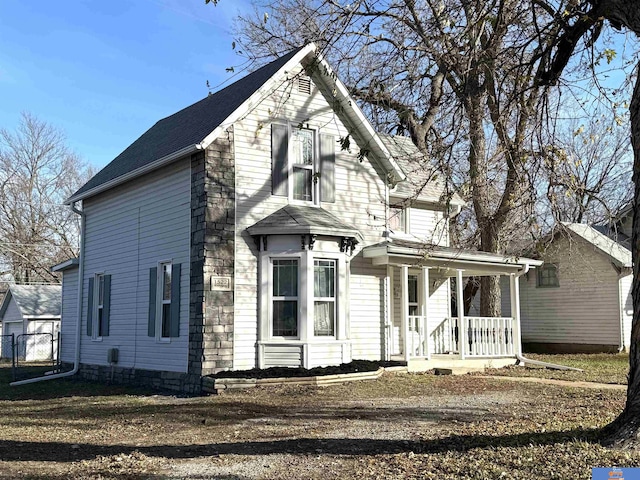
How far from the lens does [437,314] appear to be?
752 inches

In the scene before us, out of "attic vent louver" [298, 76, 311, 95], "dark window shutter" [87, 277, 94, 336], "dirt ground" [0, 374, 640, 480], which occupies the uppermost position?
"attic vent louver" [298, 76, 311, 95]

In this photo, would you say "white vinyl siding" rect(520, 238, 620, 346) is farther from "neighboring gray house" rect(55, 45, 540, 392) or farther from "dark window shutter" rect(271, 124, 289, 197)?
"dark window shutter" rect(271, 124, 289, 197)

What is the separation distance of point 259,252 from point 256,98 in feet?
11.2

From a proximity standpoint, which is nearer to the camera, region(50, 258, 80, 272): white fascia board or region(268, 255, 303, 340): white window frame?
region(268, 255, 303, 340): white window frame

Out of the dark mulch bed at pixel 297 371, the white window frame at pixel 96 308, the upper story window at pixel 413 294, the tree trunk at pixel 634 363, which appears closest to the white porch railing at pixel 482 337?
the upper story window at pixel 413 294

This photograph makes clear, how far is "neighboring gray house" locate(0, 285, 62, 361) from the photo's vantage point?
3100 cm

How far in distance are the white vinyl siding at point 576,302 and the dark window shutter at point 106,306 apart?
51.7 feet

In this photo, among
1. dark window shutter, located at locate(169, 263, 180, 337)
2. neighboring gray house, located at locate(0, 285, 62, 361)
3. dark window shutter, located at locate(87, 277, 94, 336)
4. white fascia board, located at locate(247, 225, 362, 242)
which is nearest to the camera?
white fascia board, located at locate(247, 225, 362, 242)

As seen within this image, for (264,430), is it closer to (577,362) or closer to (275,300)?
(275,300)

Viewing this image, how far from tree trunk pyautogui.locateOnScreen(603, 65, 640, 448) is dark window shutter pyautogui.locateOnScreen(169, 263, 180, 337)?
955cm

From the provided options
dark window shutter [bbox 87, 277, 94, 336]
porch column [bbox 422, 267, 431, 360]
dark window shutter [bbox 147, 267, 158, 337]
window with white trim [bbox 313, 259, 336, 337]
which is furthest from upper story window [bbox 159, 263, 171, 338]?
porch column [bbox 422, 267, 431, 360]

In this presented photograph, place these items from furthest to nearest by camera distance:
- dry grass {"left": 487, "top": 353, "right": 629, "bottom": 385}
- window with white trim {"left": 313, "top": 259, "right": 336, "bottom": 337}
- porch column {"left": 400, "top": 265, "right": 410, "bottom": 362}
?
1. porch column {"left": 400, "top": 265, "right": 410, "bottom": 362}
2. dry grass {"left": 487, "top": 353, "right": 629, "bottom": 385}
3. window with white trim {"left": 313, "top": 259, "right": 336, "bottom": 337}

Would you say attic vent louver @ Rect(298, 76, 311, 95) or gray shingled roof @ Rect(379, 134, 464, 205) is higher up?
attic vent louver @ Rect(298, 76, 311, 95)

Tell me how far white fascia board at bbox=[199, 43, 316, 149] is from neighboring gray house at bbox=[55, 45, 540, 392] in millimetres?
36
